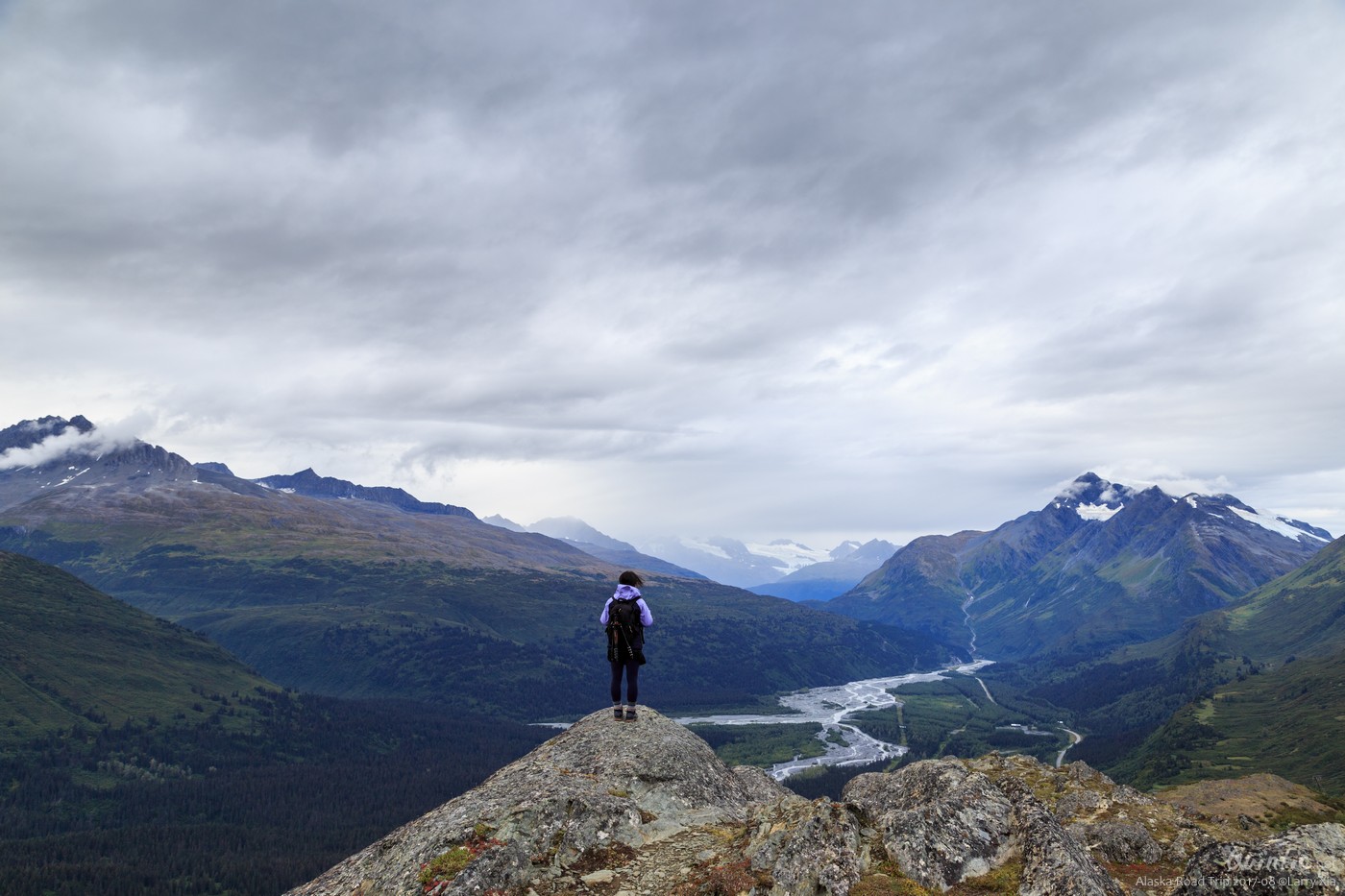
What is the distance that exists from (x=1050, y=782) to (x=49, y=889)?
850ft

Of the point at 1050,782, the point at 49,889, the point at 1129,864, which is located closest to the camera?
the point at 1129,864

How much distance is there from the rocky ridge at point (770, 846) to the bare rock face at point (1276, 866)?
0.03 m

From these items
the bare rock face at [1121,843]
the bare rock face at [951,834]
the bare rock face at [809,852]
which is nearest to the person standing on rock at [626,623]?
the bare rock face at [809,852]

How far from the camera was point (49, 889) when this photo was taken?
625 ft

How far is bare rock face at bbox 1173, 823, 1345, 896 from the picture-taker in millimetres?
13047

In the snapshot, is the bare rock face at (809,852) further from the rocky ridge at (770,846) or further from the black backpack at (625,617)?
the black backpack at (625,617)

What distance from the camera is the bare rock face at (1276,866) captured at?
13.0m

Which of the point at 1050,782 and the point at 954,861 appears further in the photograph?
the point at 1050,782

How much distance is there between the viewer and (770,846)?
19.9m

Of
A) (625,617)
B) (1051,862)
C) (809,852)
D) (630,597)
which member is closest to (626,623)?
(625,617)

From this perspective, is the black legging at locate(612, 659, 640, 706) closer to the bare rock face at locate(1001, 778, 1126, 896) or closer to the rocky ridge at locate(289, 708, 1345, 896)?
the rocky ridge at locate(289, 708, 1345, 896)

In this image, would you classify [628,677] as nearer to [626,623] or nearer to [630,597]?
[626,623]

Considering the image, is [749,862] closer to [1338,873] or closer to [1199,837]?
[1338,873]

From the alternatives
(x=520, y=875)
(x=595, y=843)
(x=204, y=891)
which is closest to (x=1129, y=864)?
(x=595, y=843)
